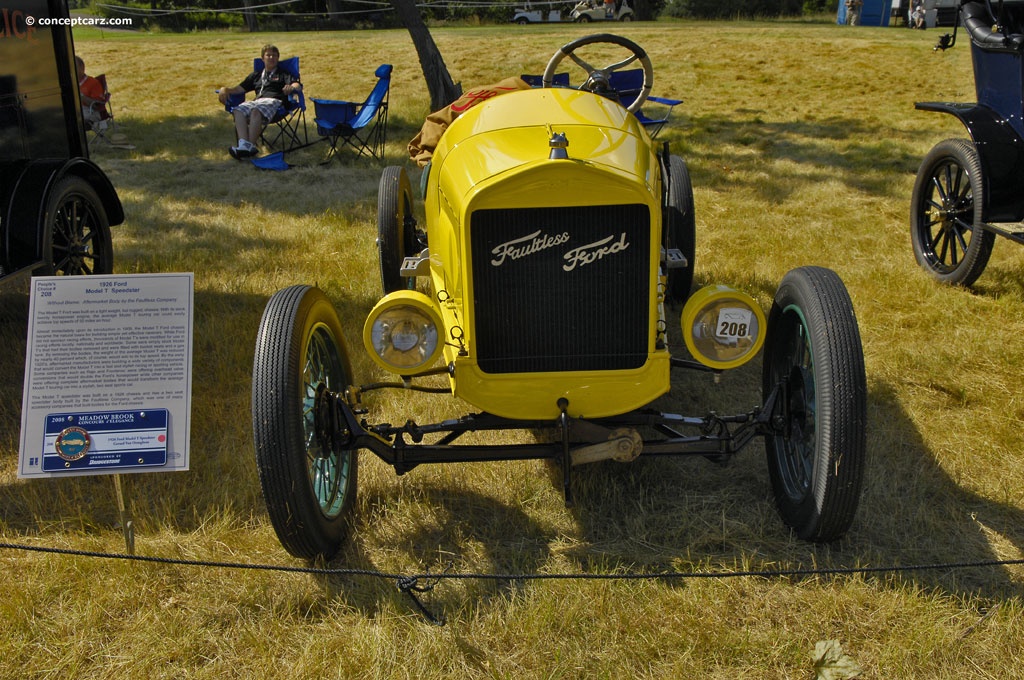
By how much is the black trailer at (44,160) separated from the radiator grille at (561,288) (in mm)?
2953

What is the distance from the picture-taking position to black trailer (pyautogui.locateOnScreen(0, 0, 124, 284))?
450 centimetres

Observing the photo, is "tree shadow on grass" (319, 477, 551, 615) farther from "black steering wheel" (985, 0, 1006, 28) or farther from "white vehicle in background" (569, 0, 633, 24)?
"white vehicle in background" (569, 0, 633, 24)

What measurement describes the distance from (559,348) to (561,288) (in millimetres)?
224

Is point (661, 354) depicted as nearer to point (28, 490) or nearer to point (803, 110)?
point (28, 490)

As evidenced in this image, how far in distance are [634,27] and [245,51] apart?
10008 millimetres

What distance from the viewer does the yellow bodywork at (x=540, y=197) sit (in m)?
2.83

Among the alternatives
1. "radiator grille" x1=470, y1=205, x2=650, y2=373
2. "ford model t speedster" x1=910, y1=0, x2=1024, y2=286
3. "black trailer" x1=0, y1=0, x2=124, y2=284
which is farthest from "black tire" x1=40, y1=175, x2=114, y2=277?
"ford model t speedster" x1=910, y1=0, x2=1024, y2=286

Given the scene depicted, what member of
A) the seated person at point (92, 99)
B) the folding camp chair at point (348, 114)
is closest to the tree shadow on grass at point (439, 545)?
the folding camp chair at point (348, 114)

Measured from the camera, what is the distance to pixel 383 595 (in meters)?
2.86

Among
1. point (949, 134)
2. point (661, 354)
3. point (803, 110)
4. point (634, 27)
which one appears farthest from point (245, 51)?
point (661, 354)

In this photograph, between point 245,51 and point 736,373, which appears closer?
point 736,373

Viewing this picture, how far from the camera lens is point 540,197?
2.84m

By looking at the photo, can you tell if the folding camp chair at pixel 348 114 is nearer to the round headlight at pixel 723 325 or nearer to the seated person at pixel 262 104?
the seated person at pixel 262 104

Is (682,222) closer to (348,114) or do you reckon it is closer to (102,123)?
(348,114)
